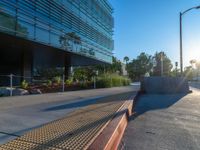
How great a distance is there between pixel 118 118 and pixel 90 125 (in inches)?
34.9

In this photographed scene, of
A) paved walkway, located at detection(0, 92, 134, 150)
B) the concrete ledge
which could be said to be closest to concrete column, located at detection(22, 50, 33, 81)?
paved walkway, located at detection(0, 92, 134, 150)

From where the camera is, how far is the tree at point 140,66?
89.1 metres

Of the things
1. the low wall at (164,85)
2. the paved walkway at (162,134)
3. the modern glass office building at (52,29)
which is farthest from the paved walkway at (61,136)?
the low wall at (164,85)

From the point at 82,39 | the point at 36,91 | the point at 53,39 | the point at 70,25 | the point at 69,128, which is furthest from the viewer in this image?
the point at 82,39

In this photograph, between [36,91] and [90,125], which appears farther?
[36,91]

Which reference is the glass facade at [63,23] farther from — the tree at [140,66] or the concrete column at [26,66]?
the tree at [140,66]

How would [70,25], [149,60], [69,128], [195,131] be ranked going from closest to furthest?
[69,128]
[195,131]
[70,25]
[149,60]

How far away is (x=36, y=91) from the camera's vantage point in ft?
44.4

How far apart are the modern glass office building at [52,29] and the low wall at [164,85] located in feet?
21.9

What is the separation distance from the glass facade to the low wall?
6723mm

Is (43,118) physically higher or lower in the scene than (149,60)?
lower

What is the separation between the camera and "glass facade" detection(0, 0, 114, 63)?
500 inches

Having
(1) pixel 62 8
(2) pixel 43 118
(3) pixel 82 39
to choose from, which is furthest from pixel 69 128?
(3) pixel 82 39

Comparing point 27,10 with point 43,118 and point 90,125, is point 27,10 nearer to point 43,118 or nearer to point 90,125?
point 43,118
